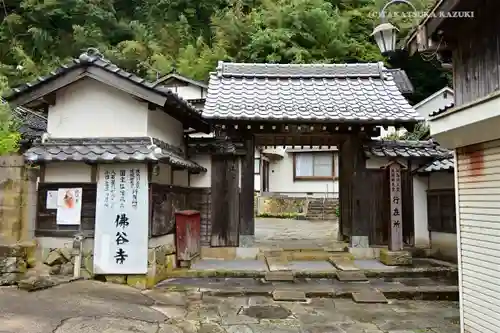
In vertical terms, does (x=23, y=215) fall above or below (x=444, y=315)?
above

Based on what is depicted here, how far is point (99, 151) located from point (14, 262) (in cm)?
272

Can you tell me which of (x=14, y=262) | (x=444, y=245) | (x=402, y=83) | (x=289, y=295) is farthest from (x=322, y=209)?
(x=14, y=262)

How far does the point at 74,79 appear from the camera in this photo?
28.8ft

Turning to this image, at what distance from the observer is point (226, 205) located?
1143 cm

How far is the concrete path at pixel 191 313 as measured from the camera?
609cm

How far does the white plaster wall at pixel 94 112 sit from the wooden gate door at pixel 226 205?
10.7 ft

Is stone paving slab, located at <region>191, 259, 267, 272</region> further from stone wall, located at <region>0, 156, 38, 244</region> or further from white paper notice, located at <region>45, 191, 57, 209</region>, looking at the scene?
stone wall, located at <region>0, 156, 38, 244</region>

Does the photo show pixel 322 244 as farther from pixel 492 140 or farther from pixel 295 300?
pixel 492 140

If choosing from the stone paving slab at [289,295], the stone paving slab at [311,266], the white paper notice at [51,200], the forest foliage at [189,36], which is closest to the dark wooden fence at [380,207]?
the stone paving slab at [311,266]

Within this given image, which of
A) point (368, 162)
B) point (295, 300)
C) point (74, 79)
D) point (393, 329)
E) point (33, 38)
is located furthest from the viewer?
point (33, 38)

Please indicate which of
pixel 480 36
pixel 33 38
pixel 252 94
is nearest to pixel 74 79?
pixel 252 94

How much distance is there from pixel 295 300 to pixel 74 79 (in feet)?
21.7

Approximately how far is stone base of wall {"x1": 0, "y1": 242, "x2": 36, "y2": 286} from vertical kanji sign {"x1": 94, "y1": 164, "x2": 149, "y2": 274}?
4.50 ft

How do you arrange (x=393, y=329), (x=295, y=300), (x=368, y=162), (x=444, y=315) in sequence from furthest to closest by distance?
1. (x=368, y=162)
2. (x=295, y=300)
3. (x=444, y=315)
4. (x=393, y=329)
